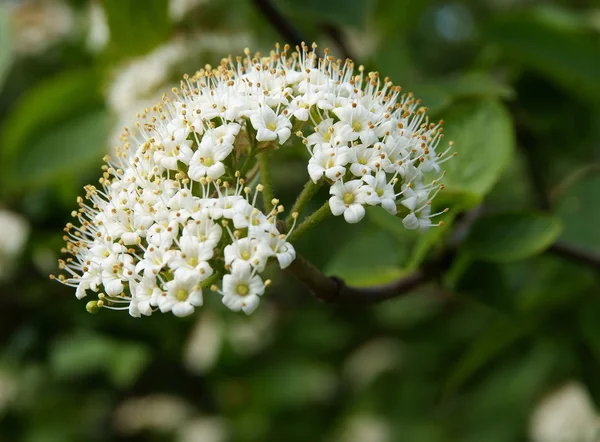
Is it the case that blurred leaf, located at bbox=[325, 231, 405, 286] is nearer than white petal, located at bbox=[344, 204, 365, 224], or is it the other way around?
white petal, located at bbox=[344, 204, 365, 224]

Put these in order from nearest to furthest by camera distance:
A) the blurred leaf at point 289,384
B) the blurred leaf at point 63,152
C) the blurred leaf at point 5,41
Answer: the blurred leaf at point 5,41 < the blurred leaf at point 63,152 < the blurred leaf at point 289,384

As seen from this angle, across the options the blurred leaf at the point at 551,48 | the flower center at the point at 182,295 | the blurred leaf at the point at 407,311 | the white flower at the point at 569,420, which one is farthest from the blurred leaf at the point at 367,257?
the white flower at the point at 569,420

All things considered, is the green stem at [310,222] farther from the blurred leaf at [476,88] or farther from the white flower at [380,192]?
the blurred leaf at [476,88]

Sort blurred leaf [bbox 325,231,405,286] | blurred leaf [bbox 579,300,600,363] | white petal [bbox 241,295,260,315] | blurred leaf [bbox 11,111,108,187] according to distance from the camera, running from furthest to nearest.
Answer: blurred leaf [bbox 11,111,108,187], blurred leaf [bbox 579,300,600,363], blurred leaf [bbox 325,231,405,286], white petal [bbox 241,295,260,315]

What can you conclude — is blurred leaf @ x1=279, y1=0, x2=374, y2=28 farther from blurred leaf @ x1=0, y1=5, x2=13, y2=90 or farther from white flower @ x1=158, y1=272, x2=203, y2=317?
white flower @ x1=158, y1=272, x2=203, y2=317

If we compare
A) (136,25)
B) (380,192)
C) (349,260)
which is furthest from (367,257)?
(136,25)

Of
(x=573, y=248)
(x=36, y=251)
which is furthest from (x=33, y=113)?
(x=573, y=248)

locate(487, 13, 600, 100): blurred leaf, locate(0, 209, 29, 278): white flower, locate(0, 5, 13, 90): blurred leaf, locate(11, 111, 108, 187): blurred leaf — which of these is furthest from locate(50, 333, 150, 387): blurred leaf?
locate(487, 13, 600, 100): blurred leaf
